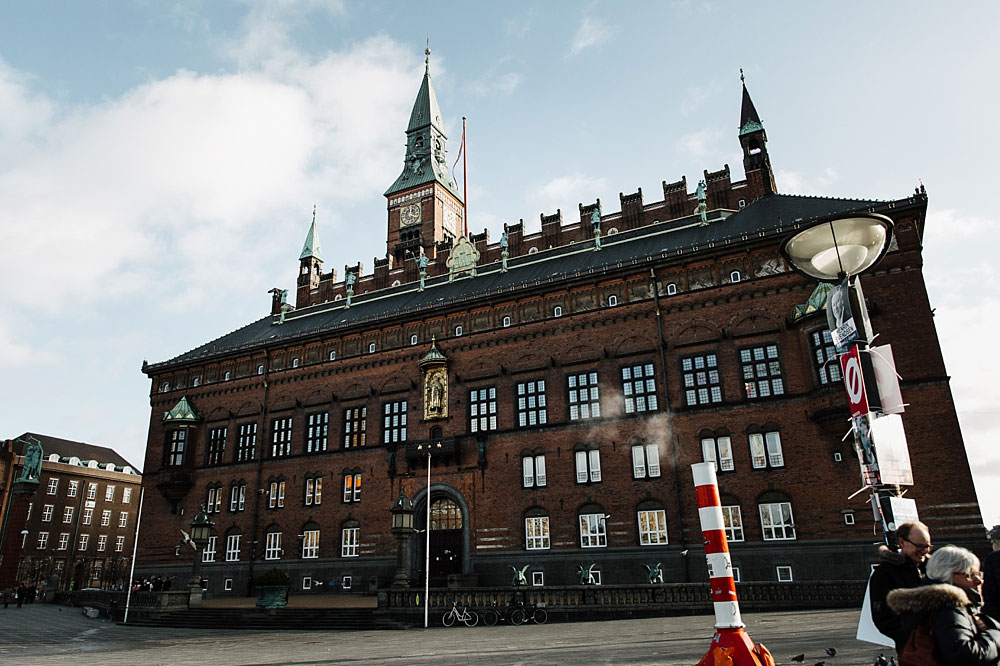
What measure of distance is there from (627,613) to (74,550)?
6763 centimetres

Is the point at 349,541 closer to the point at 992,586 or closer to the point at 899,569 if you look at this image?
the point at 899,569

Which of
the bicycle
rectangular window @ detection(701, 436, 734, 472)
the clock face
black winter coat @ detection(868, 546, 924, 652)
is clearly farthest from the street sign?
the clock face

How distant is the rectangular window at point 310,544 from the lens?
36969mm

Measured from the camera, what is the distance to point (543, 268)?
38.5m

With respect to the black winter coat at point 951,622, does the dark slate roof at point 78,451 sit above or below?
above

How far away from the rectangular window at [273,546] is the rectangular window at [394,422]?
346 inches

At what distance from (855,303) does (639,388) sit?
23.8 meters

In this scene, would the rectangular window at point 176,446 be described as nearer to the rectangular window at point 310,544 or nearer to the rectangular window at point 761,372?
the rectangular window at point 310,544

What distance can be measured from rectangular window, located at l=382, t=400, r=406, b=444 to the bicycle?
1406 cm

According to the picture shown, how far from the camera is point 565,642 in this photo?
50.4 feet

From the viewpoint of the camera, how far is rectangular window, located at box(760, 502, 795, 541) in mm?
27016

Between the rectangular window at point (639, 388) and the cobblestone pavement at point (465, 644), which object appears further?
the rectangular window at point (639, 388)

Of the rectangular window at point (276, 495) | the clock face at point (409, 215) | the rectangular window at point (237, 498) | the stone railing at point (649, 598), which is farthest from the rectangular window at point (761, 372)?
the clock face at point (409, 215)

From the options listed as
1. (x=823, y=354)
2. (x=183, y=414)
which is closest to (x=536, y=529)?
(x=823, y=354)
